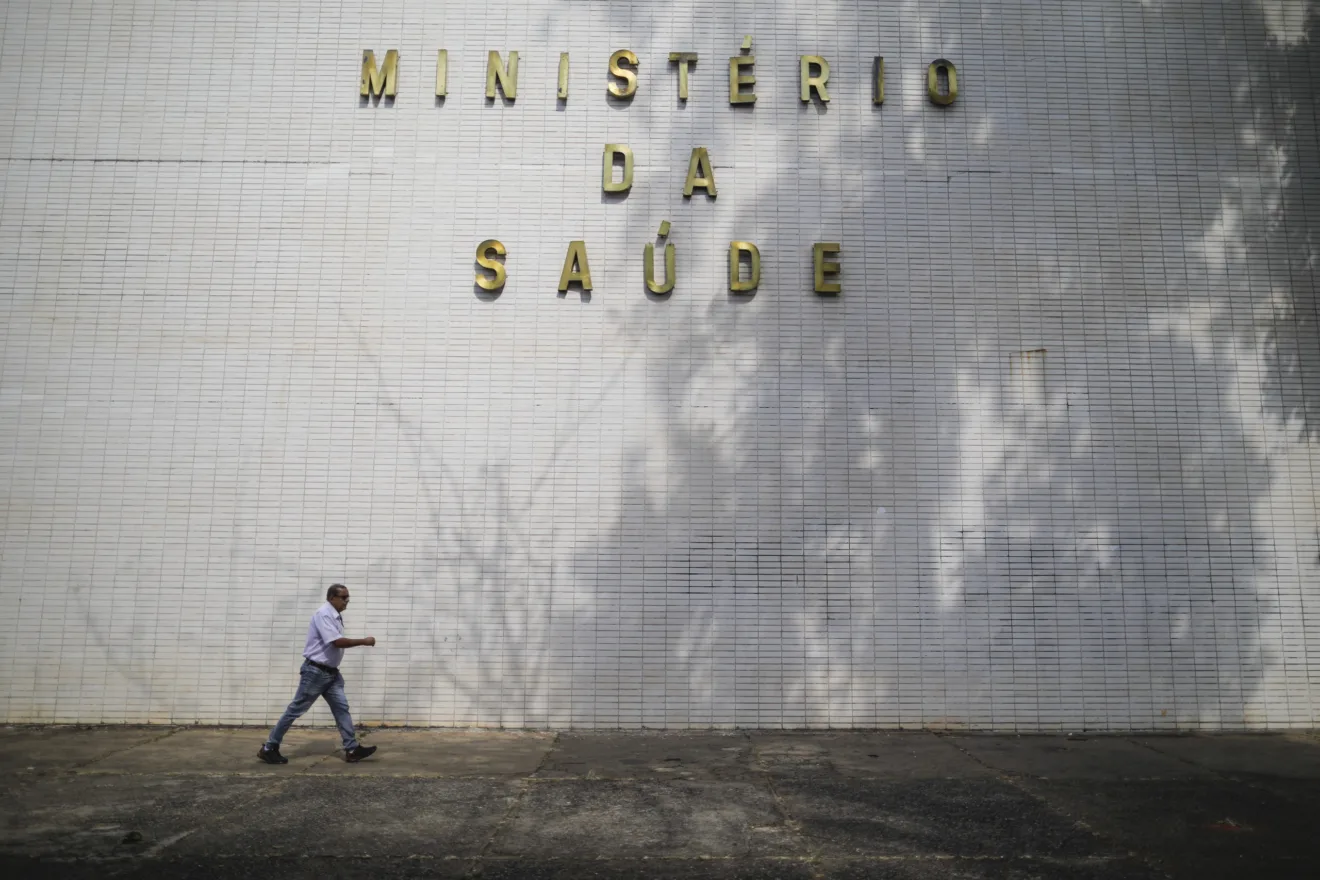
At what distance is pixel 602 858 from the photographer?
5289mm

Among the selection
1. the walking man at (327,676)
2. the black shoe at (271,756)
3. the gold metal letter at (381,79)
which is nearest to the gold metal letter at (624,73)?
the gold metal letter at (381,79)

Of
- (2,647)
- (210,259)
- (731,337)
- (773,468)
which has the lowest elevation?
(2,647)

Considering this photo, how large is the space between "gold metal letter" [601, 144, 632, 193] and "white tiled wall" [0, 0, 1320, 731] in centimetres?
15

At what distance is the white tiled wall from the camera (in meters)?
9.30

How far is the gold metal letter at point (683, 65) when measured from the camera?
1023 cm

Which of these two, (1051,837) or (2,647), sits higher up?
(2,647)

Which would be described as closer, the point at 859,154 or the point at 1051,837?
the point at 1051,837

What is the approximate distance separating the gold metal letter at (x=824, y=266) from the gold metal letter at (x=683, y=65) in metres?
2.29

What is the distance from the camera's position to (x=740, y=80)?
10.3m

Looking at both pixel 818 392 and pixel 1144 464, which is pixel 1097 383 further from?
pixel 818 392

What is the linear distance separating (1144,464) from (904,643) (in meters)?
3.27

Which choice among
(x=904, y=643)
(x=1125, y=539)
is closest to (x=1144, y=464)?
(x=1125, y=539)

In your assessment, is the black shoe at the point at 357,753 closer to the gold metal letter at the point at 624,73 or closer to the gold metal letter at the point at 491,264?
the gold metal letter at the point at 491,264

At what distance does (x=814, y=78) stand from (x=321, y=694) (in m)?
8.22
